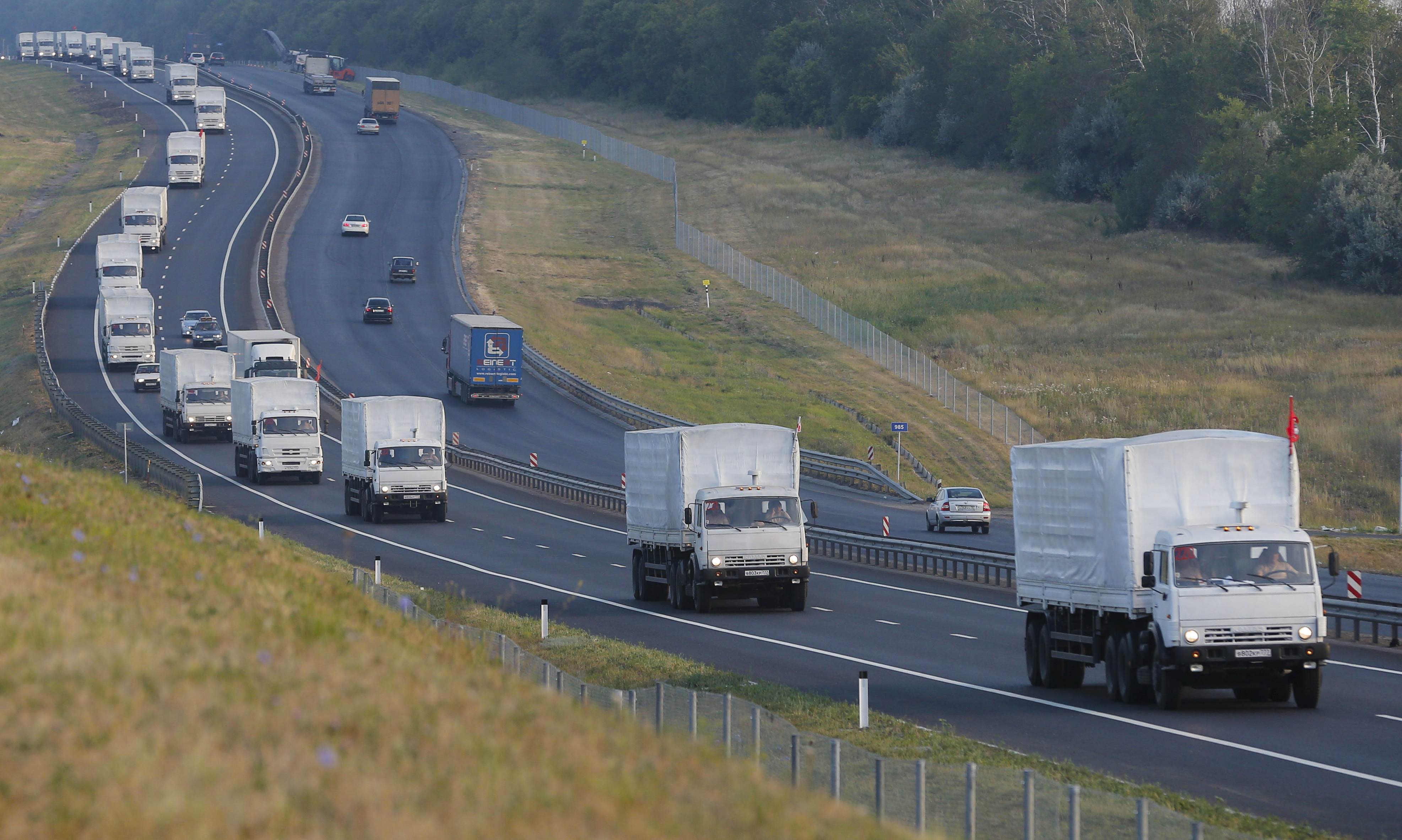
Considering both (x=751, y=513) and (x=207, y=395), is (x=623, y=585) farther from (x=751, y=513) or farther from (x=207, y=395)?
(x=207, y=395)

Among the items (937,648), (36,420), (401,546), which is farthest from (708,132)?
(937,648)

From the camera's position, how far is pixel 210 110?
454 feet

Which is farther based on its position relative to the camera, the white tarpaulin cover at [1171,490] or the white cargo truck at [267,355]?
the white cargo truck at [267,355]

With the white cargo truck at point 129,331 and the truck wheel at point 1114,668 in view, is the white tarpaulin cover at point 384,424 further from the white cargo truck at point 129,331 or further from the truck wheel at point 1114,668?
the truck wheel at point 1114,668

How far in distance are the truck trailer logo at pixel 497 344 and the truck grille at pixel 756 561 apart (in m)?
39.8

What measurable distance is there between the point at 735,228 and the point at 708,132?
2236 inches

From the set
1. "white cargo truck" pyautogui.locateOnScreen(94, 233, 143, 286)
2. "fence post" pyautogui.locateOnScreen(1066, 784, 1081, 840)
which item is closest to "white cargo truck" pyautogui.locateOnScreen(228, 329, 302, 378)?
"white cargo truck" pyautogui.locateOnScreen(94, 233, 143, 286)

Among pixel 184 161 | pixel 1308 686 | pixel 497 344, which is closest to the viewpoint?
pixel 1308 686

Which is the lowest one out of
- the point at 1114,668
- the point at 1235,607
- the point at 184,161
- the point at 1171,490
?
the point at 1114,668

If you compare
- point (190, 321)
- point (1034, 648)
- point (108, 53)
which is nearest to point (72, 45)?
point (108, 53)

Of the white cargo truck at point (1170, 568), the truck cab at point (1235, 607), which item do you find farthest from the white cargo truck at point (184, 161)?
the truck cab at point (1235, 607)

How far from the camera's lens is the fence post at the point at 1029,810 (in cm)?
1193

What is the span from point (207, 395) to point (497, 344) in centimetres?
1255

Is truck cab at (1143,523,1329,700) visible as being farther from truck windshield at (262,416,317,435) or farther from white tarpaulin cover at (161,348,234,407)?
white tarpaulin cover at (161,348,234,407)
